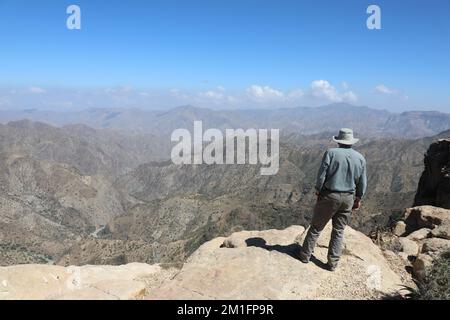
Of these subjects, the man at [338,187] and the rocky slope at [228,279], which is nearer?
the rocky slope at [228,279]

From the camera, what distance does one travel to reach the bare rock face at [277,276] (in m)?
8.77

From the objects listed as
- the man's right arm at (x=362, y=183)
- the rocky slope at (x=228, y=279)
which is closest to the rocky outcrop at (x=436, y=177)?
the rocky slope at (x=228, y=279)

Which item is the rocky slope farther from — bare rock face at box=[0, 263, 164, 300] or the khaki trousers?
the khaki trousers

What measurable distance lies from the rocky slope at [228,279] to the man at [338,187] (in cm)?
77

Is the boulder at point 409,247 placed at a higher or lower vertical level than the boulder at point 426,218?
higher

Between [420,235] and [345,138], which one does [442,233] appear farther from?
[345,138]

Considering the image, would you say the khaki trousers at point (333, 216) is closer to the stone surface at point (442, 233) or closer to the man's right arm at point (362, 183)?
the man's right arm at point (362, 183)

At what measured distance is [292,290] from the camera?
885 cm

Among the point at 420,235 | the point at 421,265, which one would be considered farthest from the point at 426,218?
the point at 421,265

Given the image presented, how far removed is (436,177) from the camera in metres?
35.2

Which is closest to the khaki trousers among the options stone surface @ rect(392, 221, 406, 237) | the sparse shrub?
the sparse shrub
